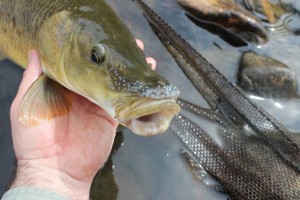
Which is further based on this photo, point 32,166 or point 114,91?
point 32,166

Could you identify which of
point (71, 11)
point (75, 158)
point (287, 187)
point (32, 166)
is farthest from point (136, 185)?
point (71, 11)

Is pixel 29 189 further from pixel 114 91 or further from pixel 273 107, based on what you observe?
pixel 273 107

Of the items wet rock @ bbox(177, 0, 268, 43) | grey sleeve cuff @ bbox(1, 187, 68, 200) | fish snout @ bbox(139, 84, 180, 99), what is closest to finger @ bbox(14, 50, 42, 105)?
grey sleeve cuff @ bbox(1, 187, 68, 200)

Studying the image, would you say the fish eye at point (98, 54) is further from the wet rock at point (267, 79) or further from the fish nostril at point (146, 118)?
the wet rock at point (267, 79)

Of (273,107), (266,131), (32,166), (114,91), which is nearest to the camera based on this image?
(114,91)

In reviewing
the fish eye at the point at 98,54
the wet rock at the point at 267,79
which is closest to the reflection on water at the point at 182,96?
the wet rock at the point at 267,79

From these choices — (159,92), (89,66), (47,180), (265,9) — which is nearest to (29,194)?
(47,180)
